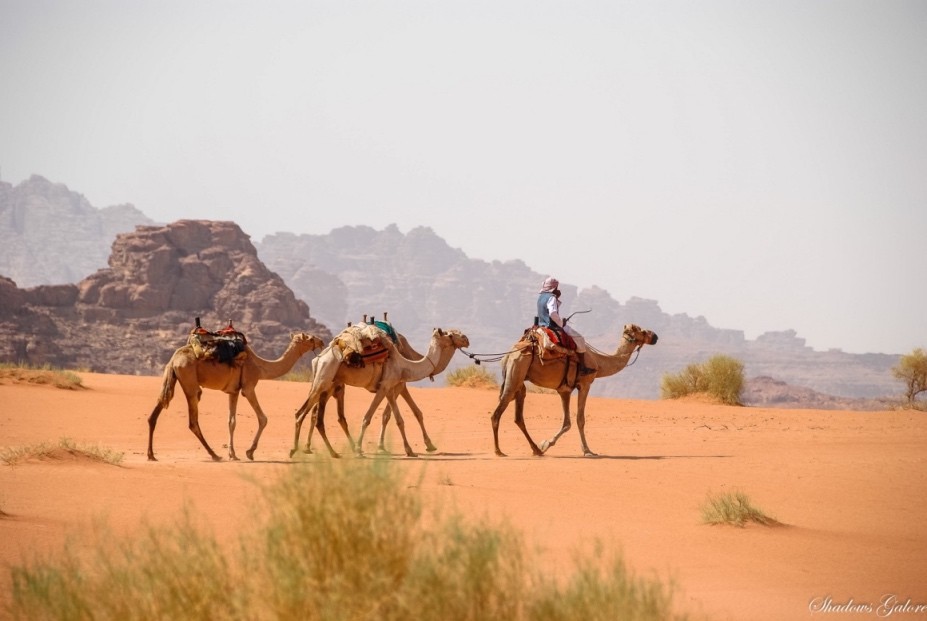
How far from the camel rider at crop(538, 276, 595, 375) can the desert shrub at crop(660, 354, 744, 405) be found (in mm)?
17458

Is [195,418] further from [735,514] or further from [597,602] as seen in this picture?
[597,602]

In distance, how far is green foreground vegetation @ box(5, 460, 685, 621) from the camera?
5586 mm

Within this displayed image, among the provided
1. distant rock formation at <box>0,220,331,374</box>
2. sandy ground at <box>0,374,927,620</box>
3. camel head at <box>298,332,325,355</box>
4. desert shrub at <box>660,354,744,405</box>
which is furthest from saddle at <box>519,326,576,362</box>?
distant rock formation at <box>0,220,331,374</box>

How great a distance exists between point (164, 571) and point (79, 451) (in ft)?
29.1

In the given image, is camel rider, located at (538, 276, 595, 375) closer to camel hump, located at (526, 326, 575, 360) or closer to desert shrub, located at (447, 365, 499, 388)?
camel hump, located at (526, 326, 575, 360)

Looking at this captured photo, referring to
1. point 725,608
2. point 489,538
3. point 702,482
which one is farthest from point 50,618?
point 702,482

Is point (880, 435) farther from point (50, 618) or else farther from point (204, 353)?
point (50, 618)

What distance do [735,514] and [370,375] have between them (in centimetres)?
Result: 715

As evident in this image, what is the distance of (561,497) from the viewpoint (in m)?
12.5

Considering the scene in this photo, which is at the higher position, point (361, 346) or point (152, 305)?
point (152, 305)

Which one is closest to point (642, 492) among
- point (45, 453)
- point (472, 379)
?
point (45, 453)

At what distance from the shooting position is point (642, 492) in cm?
1312

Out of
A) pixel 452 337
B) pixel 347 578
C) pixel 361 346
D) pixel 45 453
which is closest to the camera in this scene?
pixel 347 578

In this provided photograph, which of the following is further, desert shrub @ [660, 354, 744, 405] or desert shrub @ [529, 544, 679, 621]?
desert shrub @ [660, 354, 744, 405]
